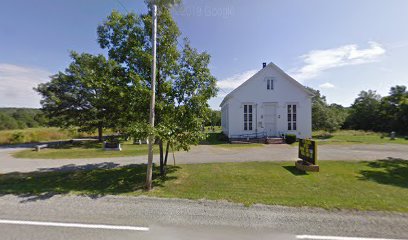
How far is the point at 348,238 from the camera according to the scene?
12.4 ft

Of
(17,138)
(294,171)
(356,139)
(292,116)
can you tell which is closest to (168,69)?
(294,171)

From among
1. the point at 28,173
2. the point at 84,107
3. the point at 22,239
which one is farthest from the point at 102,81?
the point at 84,107

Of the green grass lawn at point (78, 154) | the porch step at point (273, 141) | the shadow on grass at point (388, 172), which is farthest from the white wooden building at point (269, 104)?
the shadow on grass at point (388, 172)

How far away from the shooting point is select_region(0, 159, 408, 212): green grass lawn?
581cm

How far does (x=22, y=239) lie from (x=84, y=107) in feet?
67.3

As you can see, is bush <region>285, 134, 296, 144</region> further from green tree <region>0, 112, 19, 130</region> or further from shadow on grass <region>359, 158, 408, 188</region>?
green tree <region>0, 112, 19, 130</region>

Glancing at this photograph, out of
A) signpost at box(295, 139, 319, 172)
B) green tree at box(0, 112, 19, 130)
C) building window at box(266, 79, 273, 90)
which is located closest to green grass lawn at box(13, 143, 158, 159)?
signpost at box(295, 139, 319, 172)

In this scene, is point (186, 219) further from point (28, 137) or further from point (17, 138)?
point (28, 137)

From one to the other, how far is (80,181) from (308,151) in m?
9.90

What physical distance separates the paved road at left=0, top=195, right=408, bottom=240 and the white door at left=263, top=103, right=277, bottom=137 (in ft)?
54.9

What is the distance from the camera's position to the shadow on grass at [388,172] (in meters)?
7.79

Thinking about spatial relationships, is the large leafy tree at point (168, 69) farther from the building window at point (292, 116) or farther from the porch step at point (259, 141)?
the building window at point (292, 116)

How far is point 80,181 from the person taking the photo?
7.94 m

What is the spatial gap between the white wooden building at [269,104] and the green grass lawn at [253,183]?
1105 centimetres
